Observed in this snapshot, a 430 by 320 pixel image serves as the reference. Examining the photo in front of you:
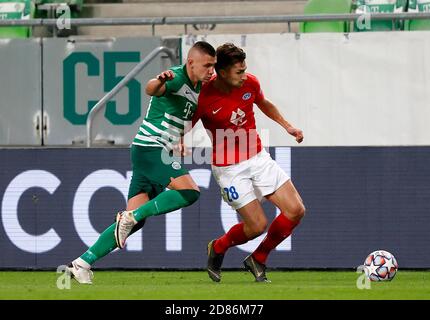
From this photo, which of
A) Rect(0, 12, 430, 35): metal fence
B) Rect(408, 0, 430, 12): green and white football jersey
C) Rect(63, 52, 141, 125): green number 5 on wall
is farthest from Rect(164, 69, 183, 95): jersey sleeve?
Rect(408, 0, 430, 12): green and white football jersey

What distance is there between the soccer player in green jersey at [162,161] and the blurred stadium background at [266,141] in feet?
7.70

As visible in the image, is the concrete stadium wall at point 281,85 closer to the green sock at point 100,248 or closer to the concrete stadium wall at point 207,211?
the concrete stadium wall at point 207,211

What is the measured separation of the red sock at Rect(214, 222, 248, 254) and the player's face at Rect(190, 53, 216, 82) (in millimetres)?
1383

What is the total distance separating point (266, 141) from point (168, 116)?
3.16m

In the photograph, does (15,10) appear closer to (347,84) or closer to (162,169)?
(347,84)

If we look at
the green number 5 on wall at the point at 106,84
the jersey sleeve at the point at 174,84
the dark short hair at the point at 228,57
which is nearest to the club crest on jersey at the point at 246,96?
the dark short hair at the point at 228,57

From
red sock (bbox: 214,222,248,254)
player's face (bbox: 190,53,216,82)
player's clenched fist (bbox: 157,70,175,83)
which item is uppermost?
player's face (bbox: 190,53,216,82)

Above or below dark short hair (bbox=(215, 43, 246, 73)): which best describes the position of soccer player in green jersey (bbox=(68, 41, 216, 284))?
below

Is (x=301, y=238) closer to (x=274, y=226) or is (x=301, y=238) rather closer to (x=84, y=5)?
(x=274, y=226)

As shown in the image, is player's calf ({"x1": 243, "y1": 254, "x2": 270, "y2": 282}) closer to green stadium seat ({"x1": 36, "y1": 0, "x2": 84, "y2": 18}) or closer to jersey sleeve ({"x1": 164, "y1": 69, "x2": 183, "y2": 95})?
jersey sleeve ({"x1": 164, "y1": 69, "x2": 183, "y2": 95})

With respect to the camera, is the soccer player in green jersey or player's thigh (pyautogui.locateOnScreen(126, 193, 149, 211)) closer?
the soccer player in green jersey

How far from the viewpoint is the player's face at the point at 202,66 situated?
33.8 feet

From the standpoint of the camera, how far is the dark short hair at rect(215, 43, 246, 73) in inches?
416

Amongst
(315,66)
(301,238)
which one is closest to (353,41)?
(315,66)
